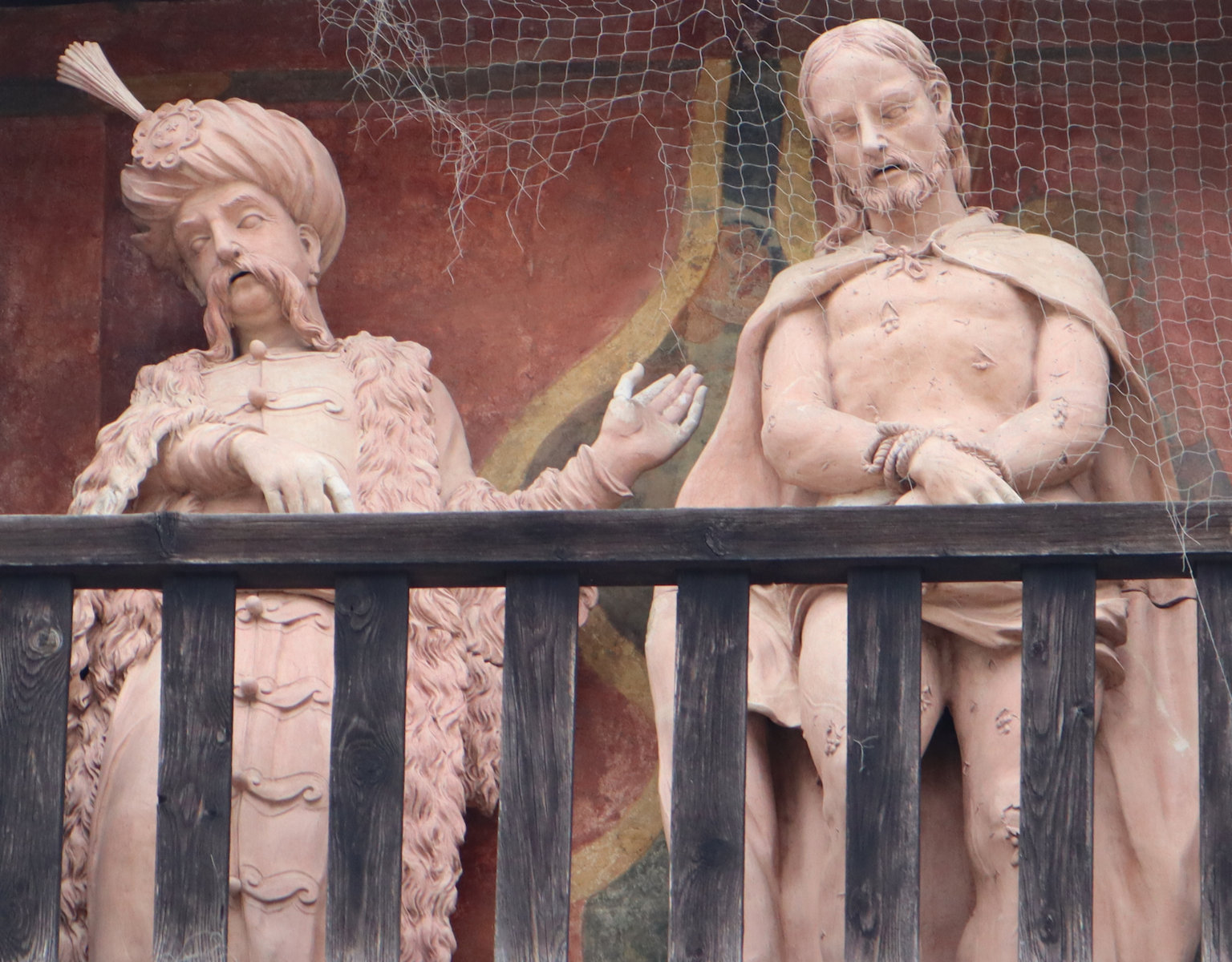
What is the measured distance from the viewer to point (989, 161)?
6.65 metres

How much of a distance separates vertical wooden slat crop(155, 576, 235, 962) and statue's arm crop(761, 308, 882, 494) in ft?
4.02

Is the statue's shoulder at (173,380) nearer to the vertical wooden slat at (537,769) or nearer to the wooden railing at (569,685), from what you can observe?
the wooden railing at (569,685)

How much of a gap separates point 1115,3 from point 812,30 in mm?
660

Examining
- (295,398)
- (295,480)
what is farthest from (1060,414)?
(295,398)

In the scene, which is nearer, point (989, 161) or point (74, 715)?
point (74, 715)

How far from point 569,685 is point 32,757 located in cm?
89

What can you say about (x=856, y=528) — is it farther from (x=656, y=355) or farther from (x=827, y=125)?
(x=656, y=355)

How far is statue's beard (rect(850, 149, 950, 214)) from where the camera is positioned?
600cm

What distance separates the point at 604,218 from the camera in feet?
22.6

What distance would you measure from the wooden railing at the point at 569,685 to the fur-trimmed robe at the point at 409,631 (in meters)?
0.83

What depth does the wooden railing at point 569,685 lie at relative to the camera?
4.89 meters

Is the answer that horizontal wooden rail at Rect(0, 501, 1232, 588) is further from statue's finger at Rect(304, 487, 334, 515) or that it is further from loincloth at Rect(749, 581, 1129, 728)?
statue's finger at Rect(304, 487, 334, 515)

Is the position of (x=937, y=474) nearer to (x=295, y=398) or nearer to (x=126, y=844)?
(x=295, y=398)

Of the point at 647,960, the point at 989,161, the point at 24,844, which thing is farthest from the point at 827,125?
the point at 24,844
